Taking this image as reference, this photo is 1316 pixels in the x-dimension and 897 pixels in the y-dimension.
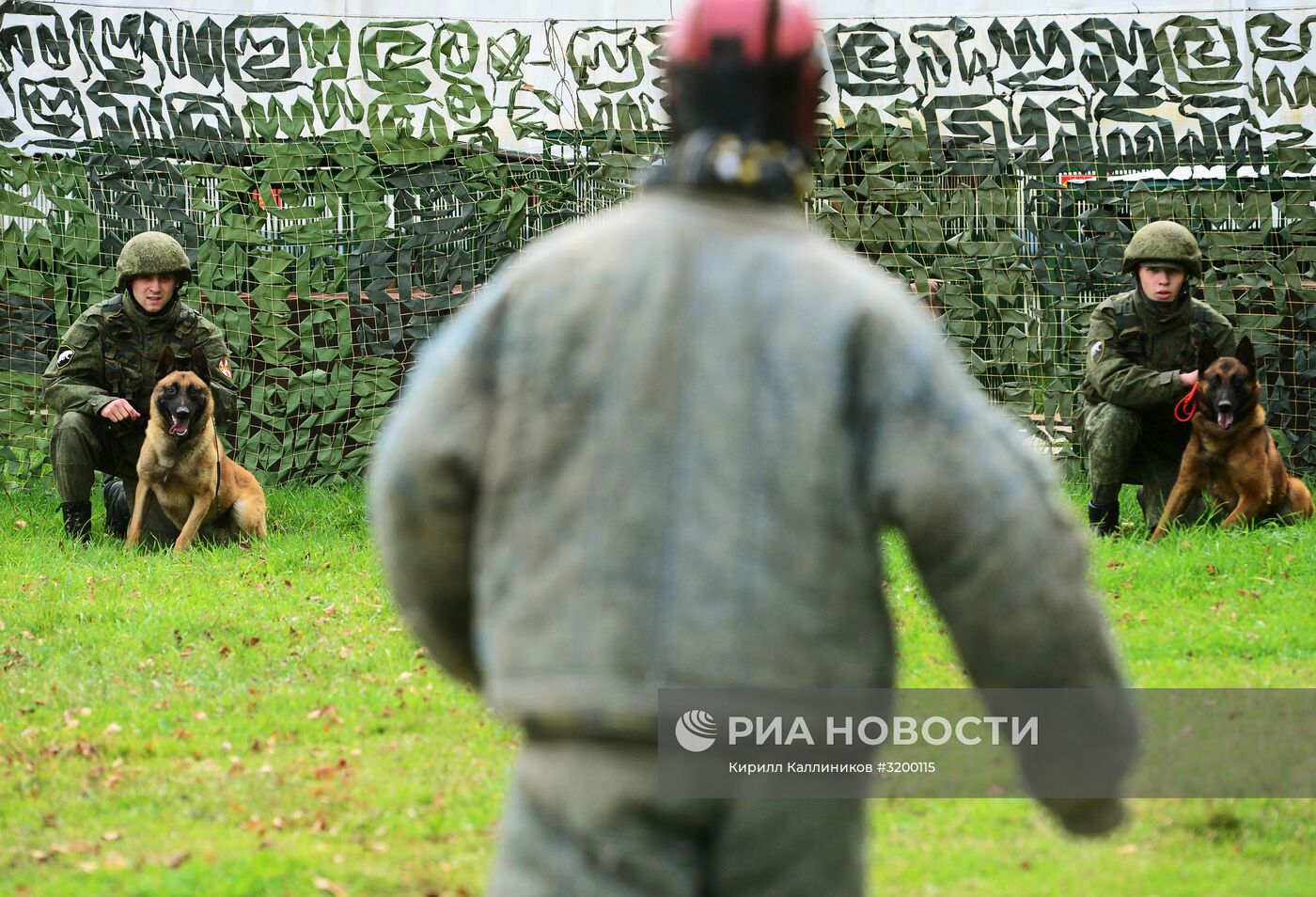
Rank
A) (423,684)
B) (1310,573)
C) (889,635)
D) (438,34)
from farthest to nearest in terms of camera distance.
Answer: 1. (438,34)
2. (1310,573)
3. (423,684)
4. (889,635)

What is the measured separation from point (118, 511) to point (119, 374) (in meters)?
0.91

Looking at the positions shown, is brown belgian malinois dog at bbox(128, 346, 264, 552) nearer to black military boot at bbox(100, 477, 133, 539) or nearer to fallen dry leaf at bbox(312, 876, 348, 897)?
black military boot at bbox(100, 477, 133, 539)

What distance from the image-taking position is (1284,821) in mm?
3818

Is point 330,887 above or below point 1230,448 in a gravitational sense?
below

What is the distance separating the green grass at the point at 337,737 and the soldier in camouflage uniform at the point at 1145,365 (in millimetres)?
454

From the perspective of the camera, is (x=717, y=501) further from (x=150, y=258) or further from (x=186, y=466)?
(x=150, y=258)

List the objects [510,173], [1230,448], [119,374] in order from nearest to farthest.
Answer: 1. [1230,448]
2. [119,374]
3. [510,173]

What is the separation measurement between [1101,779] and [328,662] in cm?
450

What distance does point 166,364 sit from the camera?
8406mm

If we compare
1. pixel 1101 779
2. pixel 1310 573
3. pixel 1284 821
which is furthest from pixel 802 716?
pixel 1310 573

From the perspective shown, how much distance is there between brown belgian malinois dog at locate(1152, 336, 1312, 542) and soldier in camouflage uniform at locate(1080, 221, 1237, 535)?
0.24 meters

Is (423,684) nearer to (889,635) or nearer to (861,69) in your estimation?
(889,635)

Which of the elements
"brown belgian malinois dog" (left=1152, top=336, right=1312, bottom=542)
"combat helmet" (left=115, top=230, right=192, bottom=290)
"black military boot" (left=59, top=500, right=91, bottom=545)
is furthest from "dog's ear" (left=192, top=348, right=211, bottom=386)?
"brown belgian malinois dog" (left=1152, top=336, right=1312, bottom=542)

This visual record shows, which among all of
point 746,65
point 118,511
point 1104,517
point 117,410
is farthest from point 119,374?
point 746,65
